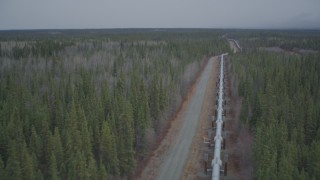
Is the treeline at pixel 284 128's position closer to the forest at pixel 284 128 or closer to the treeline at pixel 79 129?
the forest at pixel 284 128

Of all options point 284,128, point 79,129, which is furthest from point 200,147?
point 79,129

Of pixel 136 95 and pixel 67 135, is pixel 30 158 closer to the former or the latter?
pixel 67 135

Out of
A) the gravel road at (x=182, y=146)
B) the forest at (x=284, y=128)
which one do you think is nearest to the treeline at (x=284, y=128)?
the forest at (x=284, y=128)

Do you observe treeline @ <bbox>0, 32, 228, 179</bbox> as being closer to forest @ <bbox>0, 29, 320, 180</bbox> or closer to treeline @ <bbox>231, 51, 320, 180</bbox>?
forest @ <bbox>0, 29, 320, 180</bbox>

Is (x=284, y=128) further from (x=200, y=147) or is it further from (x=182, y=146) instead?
(x=182, y=146)

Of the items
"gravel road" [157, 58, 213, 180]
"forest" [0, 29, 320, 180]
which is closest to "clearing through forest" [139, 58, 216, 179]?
"gravel road" [157, 58, 213, 180]

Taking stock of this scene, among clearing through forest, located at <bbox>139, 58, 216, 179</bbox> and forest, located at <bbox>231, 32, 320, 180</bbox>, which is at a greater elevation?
forest, located at <bbox>231, 32, 320, 180</bbox>

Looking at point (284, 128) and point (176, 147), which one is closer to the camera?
point (284, 128)

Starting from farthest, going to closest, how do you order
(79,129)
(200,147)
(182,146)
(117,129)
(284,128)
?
(182,146) → (200,147) → (117,129) → (284,128) → (79,129)
